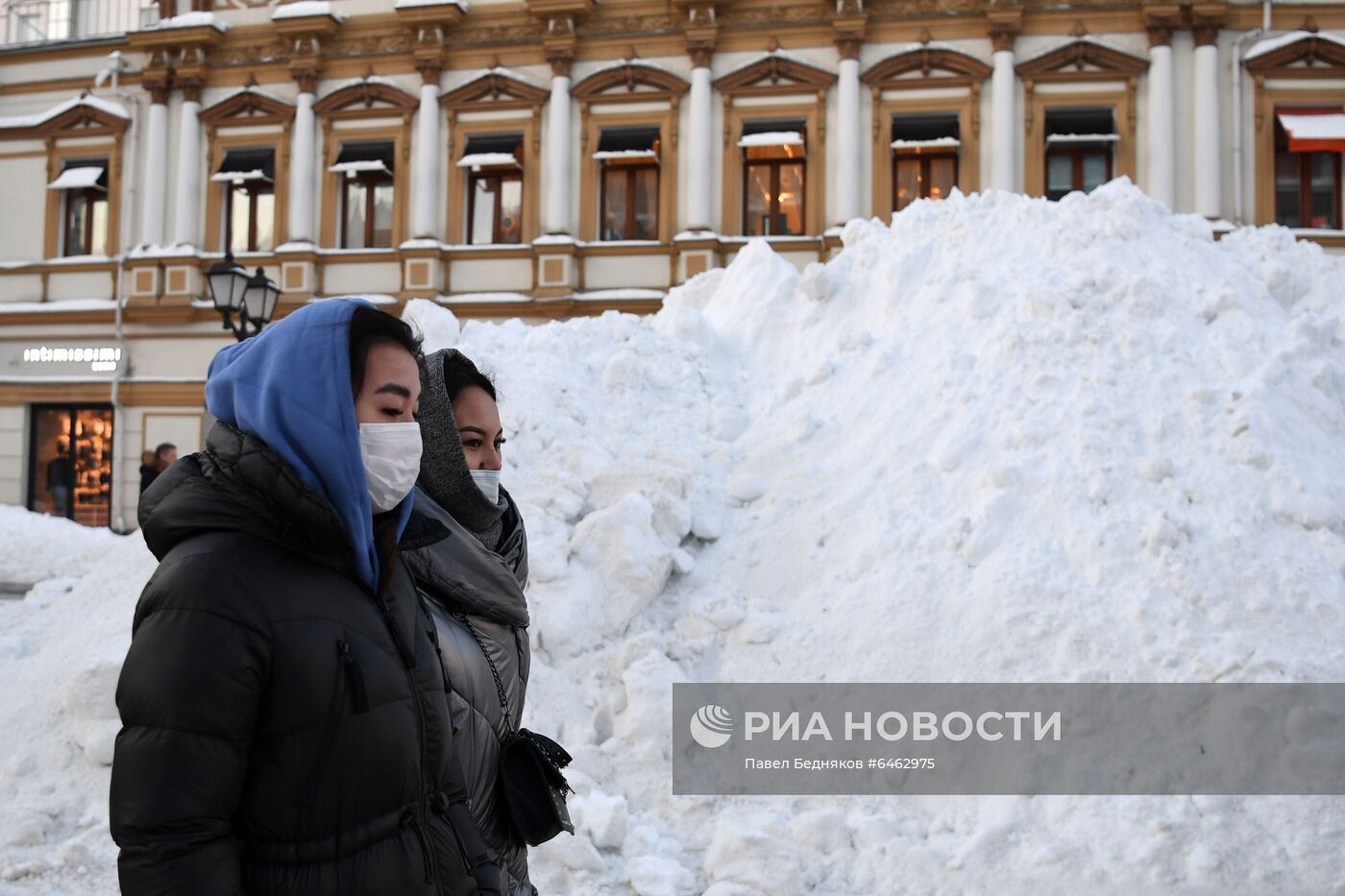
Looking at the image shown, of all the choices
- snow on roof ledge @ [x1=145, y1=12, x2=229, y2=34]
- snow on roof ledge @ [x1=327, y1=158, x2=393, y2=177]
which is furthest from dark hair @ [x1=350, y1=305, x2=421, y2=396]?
snow on roof ledge @ [x1=145, y1=12, x2=229, y2=34]

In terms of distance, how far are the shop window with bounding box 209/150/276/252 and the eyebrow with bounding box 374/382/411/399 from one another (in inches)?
776

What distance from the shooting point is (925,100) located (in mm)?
18234

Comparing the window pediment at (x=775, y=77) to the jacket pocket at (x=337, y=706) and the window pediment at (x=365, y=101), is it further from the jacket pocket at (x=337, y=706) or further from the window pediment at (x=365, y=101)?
the jacket pocket at (x=337, y=706)

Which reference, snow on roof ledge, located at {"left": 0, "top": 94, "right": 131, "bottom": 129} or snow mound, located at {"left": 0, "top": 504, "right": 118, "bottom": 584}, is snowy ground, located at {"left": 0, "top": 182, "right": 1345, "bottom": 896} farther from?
snow on roof ledge, located at {"left": 0, "top": 94, "right": 131, "bottom": 129}

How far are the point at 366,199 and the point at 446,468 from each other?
18.6 meters

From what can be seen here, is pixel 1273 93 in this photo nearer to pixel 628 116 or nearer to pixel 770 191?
pixel 770 191

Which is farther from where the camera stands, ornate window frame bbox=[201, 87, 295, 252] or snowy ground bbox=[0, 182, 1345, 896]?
ornate window frame bbox=[201, 87, 295, 252]

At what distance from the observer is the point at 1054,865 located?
4305mm

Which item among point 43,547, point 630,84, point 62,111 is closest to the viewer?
point 43,547

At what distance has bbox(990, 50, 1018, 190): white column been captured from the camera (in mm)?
17750

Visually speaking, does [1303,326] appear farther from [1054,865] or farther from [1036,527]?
[1054,865]

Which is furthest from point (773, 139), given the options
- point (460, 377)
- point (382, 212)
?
point (460, 377)

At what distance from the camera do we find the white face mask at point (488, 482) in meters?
3.03

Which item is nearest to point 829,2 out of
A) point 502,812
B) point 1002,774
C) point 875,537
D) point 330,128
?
point 330,128
